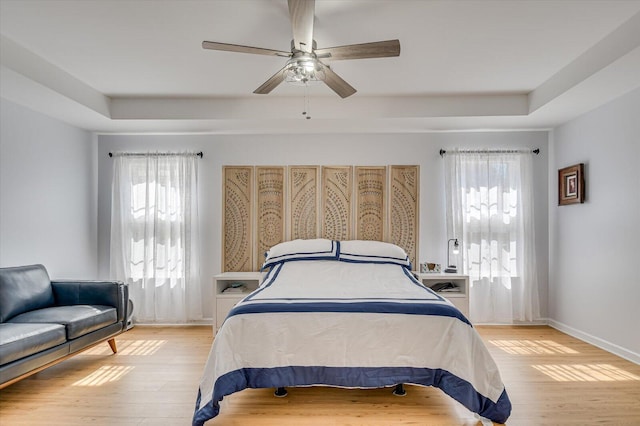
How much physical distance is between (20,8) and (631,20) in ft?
13.4

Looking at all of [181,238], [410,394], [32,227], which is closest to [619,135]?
[410,394]

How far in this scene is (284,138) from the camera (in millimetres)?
4688

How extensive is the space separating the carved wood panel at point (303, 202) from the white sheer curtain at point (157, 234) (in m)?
1.24

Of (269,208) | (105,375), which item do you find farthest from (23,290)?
(269,208)

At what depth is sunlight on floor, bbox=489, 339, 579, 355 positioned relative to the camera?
3525mm

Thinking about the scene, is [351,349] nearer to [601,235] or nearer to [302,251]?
[302,251]

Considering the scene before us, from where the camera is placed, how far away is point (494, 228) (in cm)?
450

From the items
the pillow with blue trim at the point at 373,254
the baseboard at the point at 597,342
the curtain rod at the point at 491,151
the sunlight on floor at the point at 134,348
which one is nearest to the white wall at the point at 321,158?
the curtain rod at the point at 491,151

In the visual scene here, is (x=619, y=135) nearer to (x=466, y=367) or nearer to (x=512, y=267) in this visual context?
(x=512, y=267)

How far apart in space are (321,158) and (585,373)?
3.44 m

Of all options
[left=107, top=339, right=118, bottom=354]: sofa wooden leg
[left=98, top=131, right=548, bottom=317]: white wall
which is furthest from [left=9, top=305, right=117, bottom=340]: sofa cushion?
[left=98, top=131, right=548, bottom=317]: white wall

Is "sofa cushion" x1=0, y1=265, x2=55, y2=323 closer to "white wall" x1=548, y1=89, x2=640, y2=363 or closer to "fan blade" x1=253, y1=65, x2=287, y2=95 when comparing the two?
"fan blade" x1=253, y1=65, x2=287, y2=95

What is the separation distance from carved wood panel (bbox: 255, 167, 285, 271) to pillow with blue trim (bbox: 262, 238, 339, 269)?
1.26ft

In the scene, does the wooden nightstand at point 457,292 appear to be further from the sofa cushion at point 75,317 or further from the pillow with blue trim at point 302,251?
the sofa cushion at point 75,317
